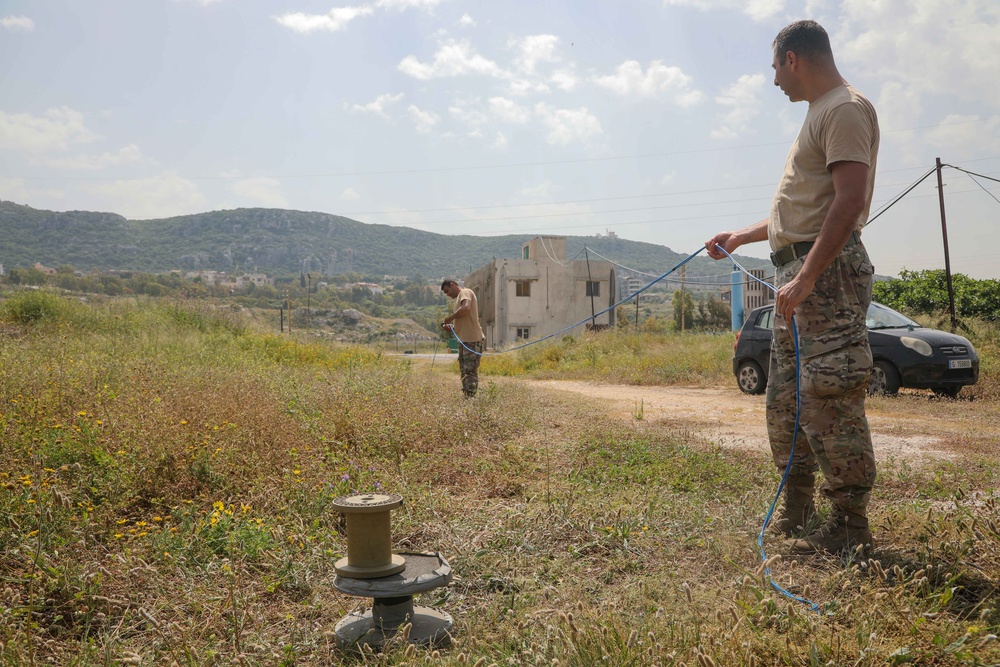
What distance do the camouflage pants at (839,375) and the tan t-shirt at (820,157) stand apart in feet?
0.63

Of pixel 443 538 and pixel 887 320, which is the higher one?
pixel 887 320

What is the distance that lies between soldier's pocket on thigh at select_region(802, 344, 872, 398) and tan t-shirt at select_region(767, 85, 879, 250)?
21.4 inches

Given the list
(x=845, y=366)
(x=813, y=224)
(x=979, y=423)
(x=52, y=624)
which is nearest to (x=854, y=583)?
(x=845, y=366)

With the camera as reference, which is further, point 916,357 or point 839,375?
point 916,357

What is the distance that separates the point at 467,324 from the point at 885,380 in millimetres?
5848

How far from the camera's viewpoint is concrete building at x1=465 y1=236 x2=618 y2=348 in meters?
51.9

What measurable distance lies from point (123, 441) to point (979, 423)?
7870mm

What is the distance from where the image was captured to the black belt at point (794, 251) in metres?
3.20

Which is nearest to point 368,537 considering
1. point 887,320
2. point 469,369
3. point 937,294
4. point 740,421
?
point 740,421

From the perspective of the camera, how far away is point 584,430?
6.66 meters

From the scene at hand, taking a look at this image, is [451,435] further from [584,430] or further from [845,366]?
[845,366]

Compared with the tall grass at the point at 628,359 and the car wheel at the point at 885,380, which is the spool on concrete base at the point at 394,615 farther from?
the tall grass at the point at 628,359

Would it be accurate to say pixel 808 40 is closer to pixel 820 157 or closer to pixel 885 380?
pixel 820 157

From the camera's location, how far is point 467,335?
9.62m
